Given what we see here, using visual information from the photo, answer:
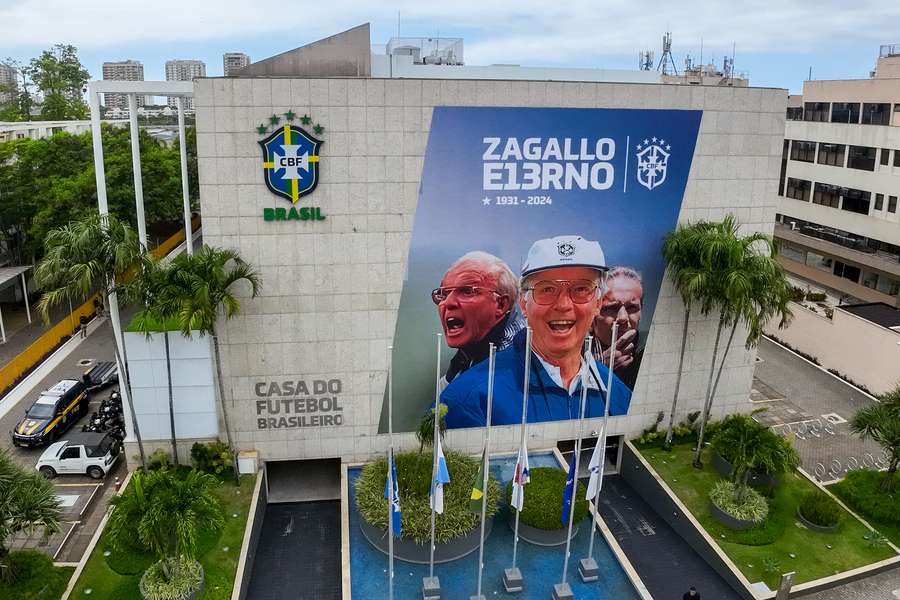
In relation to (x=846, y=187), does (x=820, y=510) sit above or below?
below

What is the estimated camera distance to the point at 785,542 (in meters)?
20.5

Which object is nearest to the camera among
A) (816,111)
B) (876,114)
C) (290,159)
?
(290,159)

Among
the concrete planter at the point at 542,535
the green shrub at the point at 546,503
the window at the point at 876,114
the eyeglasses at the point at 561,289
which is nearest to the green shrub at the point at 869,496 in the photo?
the green shrub at the point at 546,503

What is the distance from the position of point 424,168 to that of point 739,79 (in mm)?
43170

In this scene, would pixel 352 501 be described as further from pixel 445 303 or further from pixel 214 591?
pixel 445 303

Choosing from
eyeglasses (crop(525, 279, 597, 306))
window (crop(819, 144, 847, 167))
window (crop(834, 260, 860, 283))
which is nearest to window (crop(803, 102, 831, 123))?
window (crop(819, 144, 847, 167))

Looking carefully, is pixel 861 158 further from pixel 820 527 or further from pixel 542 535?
pixel 542 535

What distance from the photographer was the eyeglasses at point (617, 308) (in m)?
23.0

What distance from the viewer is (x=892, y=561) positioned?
65.8 ft

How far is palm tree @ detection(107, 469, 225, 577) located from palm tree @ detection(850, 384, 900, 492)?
19307 mm

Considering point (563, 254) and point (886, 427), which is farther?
point (563, 254)

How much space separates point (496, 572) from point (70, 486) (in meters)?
14.4

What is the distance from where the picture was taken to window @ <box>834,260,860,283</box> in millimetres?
42562

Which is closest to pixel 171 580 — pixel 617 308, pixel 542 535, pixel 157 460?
pixel 157 460
